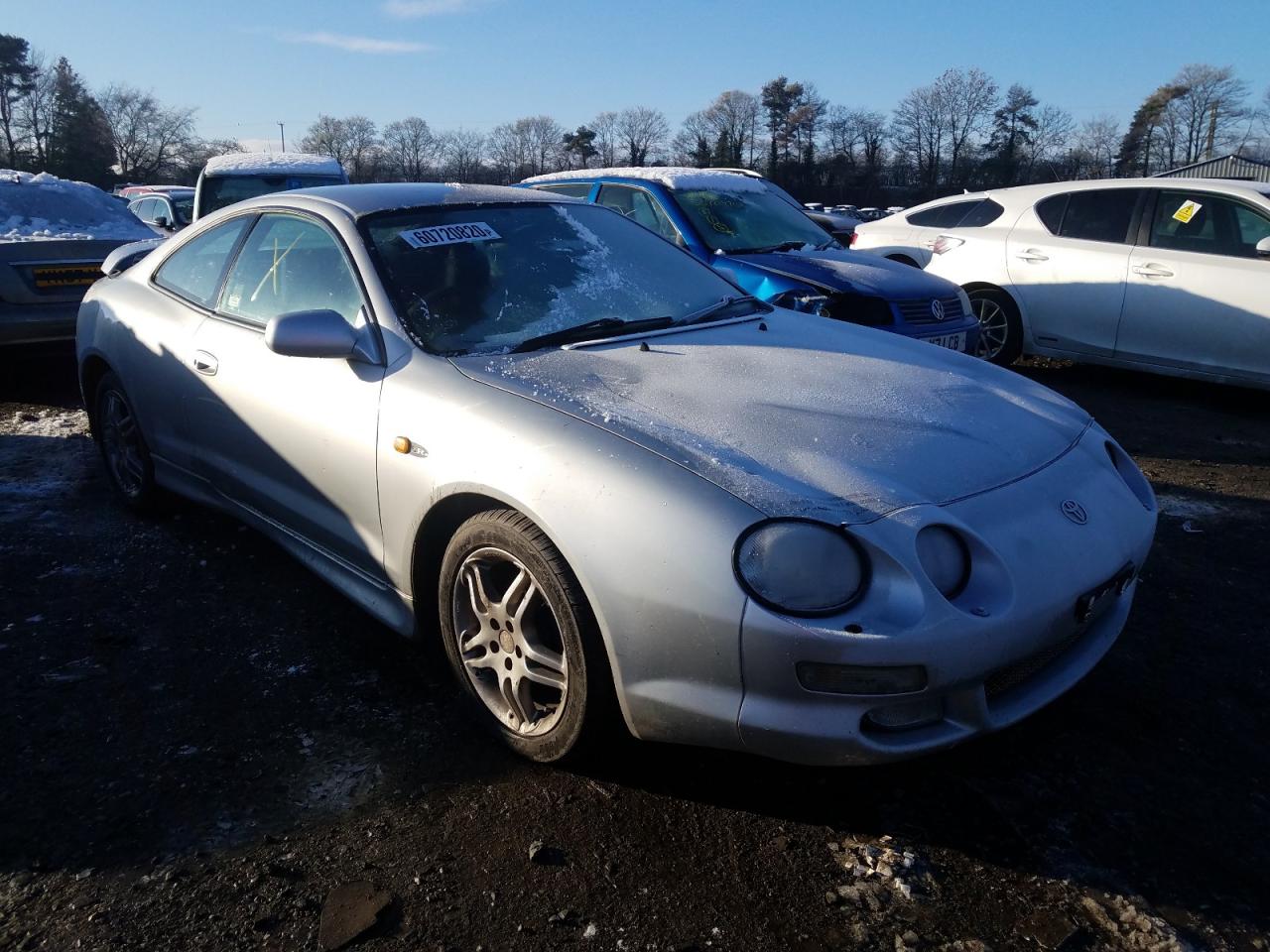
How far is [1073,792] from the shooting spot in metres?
2.36

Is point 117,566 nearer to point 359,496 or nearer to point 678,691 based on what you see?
point 359,496

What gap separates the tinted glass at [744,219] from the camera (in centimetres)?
665

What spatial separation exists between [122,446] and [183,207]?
11831 mm

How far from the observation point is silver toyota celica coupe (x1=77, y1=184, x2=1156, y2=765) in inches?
80.0

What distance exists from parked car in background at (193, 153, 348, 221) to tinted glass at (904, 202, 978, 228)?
628 cm

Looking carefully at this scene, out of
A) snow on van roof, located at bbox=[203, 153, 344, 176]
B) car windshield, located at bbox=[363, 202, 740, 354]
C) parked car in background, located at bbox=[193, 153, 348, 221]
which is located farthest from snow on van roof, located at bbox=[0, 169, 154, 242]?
car windshield, located at bbox=[363, 202, 740, 354]

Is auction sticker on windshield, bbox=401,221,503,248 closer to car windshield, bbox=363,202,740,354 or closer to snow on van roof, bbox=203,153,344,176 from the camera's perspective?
car windshield, bbox=363,202,740,354

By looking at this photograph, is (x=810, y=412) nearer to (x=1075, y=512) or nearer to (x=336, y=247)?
(x=1075, y=512)

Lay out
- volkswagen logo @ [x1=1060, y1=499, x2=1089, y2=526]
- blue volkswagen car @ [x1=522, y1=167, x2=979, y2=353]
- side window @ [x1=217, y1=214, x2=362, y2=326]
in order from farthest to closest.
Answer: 1. blue volkswagen car @ [x1=522, y1=167, x2=979, y2=353]
2. side window @ [x1=217, y1=214, x2=362, y2=326]
3. volkswagen logo @ [x1=1060, y1=499, x2=1089, y2=526]

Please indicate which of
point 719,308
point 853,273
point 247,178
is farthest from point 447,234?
point 247,178

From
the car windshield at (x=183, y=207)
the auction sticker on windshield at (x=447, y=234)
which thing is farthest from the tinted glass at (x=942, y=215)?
the car windshield at (x=183, y=207)

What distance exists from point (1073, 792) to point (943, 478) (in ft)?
2.78

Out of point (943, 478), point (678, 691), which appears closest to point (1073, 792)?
point (943, 478)

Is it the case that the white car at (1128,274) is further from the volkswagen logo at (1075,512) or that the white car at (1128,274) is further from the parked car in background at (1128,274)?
the volkswagen logo at (1075,512)
